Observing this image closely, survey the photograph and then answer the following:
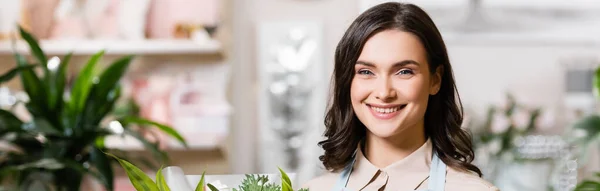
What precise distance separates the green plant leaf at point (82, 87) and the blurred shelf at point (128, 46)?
79 cm

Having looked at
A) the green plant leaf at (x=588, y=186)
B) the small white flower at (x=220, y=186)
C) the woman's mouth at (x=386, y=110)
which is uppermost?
the woman's mouth at (x=386, y=110)

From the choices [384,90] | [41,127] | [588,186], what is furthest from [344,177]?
[41,127]

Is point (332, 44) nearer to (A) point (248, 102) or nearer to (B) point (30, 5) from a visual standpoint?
(A) point (248, 102)

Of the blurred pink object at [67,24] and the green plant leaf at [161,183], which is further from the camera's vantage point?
the blurred pink object at [67,24]

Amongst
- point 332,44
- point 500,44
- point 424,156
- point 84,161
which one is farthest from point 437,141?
point 500,44

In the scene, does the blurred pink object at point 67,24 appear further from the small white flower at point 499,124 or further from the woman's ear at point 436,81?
the woman's ear at point 436,81

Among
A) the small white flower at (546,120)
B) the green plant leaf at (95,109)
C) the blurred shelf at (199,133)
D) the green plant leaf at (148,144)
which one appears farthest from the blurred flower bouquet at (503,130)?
the green plant leaf at (95,109)

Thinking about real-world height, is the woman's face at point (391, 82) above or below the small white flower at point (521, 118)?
above

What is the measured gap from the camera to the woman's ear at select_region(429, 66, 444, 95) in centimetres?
→ 99

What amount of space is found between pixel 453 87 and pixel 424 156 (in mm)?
84

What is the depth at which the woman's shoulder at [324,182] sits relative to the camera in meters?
1.00

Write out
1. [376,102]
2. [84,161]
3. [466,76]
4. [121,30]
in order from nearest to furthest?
[376,102] < [84,161] < [121,30] < [466,76]

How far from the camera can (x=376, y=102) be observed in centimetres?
95

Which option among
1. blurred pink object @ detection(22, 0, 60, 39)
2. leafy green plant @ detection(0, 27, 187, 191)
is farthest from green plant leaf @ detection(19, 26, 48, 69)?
blurred pink object @ detection(22, 0, 60, 39)
